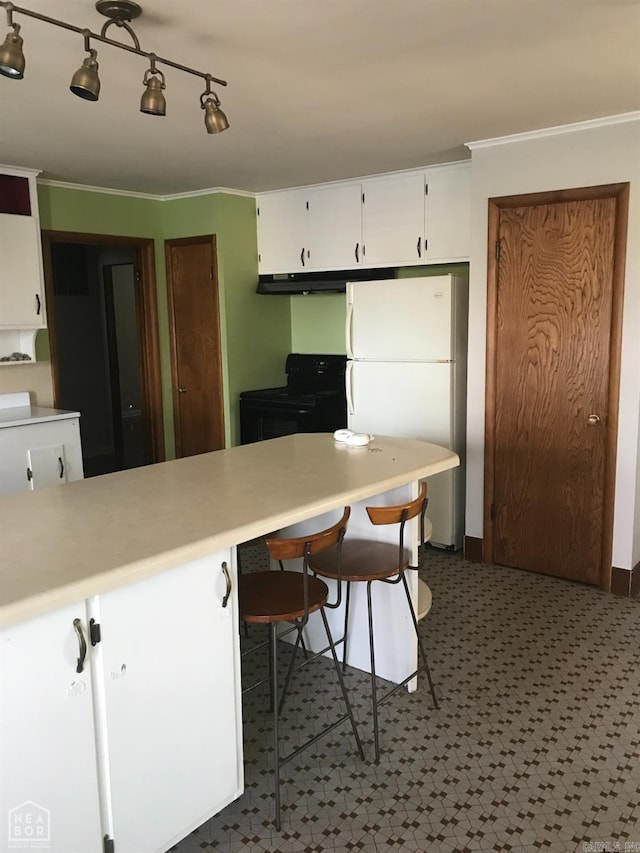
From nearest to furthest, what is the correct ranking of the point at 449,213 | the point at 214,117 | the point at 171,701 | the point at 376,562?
the point at 171,701 < the point at 214,117 < the point at 376,562 < the point at 449,213

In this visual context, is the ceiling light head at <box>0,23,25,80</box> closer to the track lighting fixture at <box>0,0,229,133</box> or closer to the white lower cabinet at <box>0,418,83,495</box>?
the track lighting fixture at <box>0,0,229,133</box>

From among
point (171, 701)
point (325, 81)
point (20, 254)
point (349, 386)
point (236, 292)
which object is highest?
point (325, 81)

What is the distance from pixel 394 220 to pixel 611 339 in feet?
5.48

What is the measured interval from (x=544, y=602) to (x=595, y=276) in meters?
1.71

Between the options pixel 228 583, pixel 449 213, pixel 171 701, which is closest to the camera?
pixel 171 701

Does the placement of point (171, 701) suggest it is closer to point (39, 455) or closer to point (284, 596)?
point (284, 596)

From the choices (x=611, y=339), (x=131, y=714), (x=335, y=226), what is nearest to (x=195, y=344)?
(x=335, y=226)

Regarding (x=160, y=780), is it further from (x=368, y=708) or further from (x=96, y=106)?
(x=96, y=106)

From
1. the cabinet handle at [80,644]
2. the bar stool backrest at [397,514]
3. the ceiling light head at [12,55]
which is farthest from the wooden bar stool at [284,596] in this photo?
the ceiling light head at [12,55]

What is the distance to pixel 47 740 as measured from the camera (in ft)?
5.23

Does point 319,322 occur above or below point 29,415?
above

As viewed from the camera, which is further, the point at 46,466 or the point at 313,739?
the point at 46,466

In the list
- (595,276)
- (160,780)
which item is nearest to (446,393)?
(595,276)

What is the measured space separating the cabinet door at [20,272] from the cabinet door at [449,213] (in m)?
2.44
